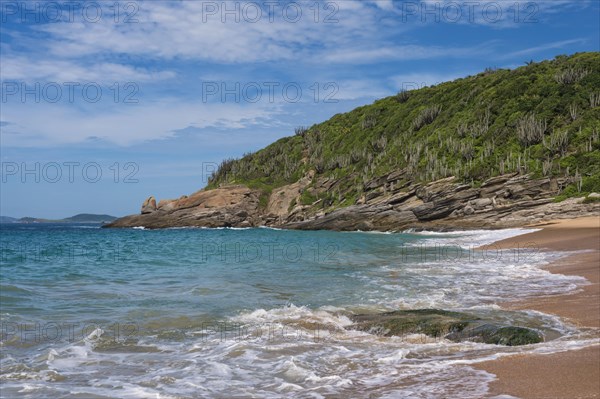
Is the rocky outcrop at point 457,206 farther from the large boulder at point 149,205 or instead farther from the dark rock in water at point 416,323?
the dark rock in water at point 416,323

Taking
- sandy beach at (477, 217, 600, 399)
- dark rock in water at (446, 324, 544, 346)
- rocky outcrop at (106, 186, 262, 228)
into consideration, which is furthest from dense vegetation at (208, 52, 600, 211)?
dark rock in water at (446, 324, 544, 346)

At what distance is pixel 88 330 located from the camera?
10.1 meters

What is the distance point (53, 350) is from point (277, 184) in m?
72.3

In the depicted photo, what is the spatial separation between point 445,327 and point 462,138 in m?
55.8

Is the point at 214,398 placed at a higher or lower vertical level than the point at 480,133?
lower

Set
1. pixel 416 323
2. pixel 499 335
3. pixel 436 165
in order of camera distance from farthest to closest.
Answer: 1. pixel 436 165
2. pixel 416 323
3. pixel 499 335

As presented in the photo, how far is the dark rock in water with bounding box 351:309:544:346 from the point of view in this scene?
7820 millimetres

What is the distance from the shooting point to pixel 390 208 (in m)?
54.3

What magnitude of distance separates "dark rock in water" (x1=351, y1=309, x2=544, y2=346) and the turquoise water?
10.2 inches

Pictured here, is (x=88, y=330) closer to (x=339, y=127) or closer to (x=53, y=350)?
(x=53, y=350)

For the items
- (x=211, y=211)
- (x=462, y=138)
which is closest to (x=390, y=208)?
(x=462, y=138)

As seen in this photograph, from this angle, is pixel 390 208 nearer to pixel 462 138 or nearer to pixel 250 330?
pixel 462 138

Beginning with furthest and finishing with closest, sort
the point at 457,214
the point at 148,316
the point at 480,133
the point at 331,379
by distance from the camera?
the point at 480,133 < the point at 457,214 < the point at 148,316 < the point at 331,379

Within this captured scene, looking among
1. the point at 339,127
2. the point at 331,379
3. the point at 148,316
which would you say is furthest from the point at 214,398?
the point at 339,127
